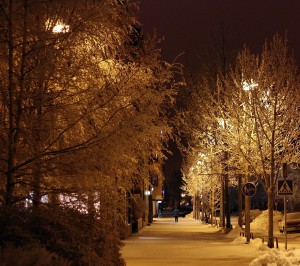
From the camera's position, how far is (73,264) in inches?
394

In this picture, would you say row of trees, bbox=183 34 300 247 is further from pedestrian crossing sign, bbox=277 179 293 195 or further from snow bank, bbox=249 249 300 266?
snow bank, bbox=249 249 300 266

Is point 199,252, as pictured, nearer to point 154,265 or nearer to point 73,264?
point 154,265

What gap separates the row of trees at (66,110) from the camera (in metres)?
11.5

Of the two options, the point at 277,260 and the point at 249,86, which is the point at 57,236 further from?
the point at 249,86

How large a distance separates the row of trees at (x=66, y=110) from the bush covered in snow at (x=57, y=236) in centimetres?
47

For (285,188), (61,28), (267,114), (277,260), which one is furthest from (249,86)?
(61,28)

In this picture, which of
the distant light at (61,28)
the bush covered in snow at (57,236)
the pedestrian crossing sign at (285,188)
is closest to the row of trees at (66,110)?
the distant light at (61,28)

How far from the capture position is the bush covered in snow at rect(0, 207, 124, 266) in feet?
31.3

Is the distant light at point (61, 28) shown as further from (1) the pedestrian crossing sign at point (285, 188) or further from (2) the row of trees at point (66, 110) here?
(1) the pedestrian crossing sign at point (285, 188)

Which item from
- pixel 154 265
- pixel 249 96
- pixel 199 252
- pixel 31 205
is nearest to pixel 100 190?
pixel 31 205

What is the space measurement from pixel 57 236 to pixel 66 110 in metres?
2.34

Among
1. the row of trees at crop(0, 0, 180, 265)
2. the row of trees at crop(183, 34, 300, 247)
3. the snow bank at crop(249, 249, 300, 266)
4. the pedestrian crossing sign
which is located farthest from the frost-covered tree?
the row of trees at crop(0, 0, 180, 265)

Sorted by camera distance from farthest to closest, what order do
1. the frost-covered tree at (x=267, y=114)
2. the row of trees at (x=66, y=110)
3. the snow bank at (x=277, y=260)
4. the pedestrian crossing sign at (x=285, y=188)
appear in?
the frost-covered tree at (x=267, y=114), the pedestrian crossing sign at (x=285, y=188), the snow bank at (x=277, y=260), the row of trees at (x=66, y=110)

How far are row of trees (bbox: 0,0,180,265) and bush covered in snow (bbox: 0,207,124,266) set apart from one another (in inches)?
18.6
